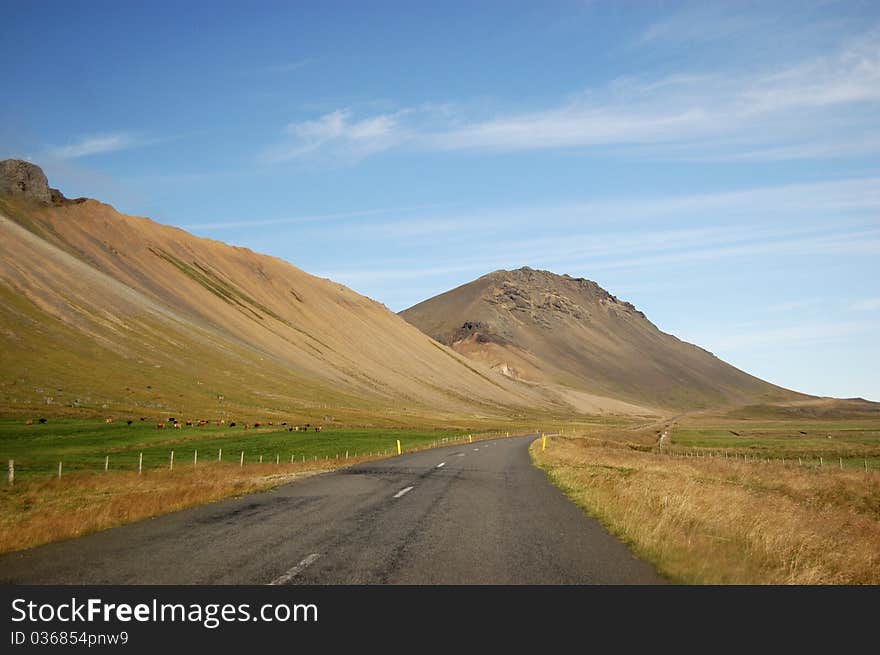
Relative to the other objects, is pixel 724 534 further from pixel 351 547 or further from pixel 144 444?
pixel 144 444

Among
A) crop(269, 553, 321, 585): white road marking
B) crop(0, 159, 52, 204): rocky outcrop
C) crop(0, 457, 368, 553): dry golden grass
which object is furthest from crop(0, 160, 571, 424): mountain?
crop(269, 553, 321, 585): white road marking

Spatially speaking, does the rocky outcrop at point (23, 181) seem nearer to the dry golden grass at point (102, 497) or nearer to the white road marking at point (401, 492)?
the dry golden grass at point (102, 497)

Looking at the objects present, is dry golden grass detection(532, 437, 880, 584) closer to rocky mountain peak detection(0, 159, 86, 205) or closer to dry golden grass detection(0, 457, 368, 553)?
dry golden grass detection(0, 457, 368, 553)

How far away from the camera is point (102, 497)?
20.9 metres

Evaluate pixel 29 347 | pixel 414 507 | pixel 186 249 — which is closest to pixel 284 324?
pixel 186 249

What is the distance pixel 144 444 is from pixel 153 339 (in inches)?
3173

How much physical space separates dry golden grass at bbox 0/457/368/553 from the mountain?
49.6 meters

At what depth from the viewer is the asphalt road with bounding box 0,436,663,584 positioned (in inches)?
372

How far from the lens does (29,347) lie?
99938mm

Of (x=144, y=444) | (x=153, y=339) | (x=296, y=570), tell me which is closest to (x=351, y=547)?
(x=296, y=570)
